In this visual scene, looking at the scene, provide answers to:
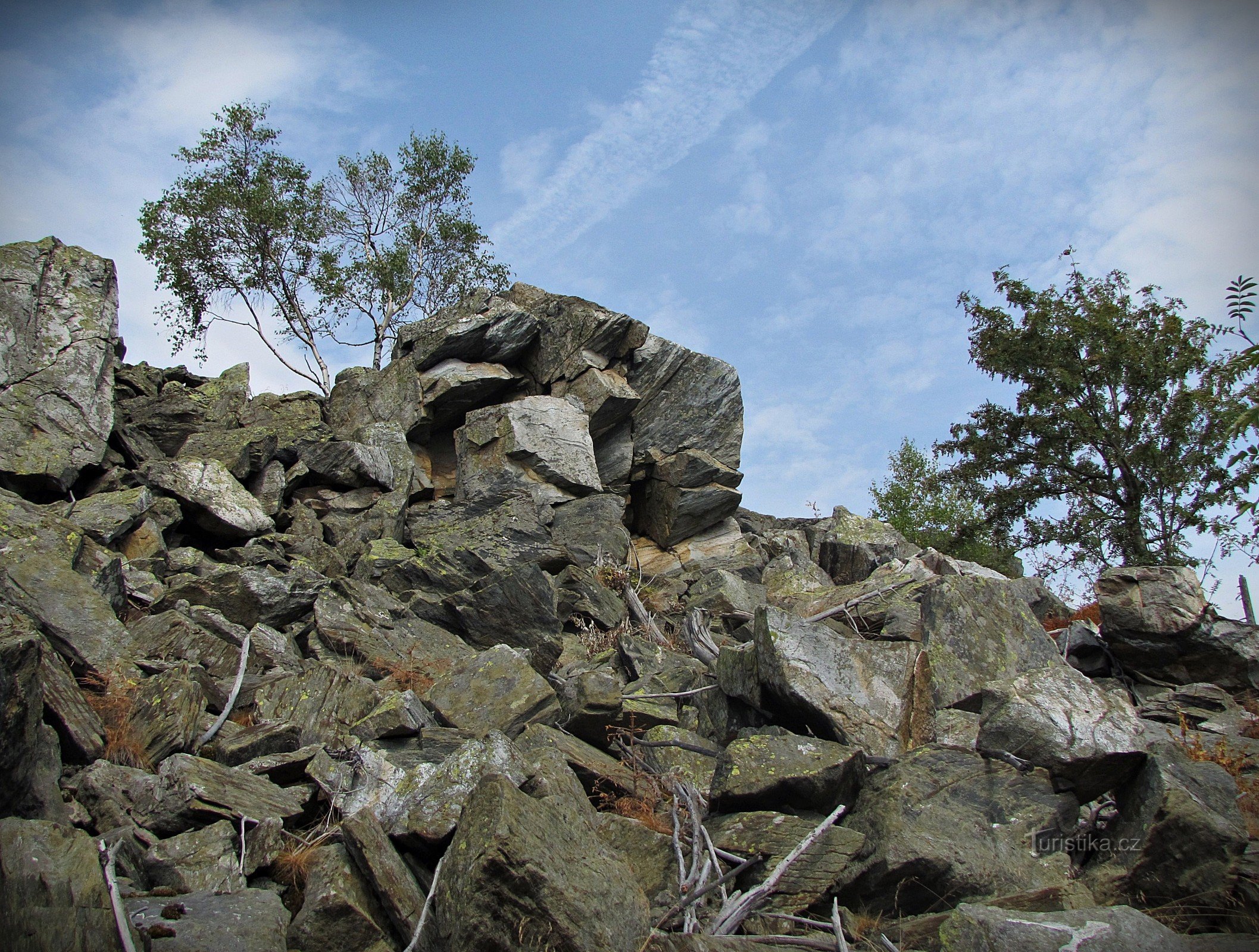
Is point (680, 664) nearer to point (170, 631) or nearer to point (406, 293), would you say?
point (170, 631)

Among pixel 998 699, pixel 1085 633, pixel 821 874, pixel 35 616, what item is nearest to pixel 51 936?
pixel 821 874

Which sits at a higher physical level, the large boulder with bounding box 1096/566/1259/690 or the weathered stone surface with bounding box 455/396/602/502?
the weathered stone surface with bounding box 455/396/602/502

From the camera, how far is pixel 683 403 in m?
25.2

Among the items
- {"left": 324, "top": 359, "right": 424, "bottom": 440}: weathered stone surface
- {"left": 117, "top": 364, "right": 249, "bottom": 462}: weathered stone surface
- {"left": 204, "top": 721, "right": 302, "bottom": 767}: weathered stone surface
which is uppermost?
{"left": 324, "top": 359, "right": 424, "bottom": 440}: weathered stone surface

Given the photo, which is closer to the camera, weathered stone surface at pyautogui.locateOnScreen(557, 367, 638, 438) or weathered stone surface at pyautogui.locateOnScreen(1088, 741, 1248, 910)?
weathered stone surface at pyautogui.locateOnScreen(1088, 741, 1248, 910)

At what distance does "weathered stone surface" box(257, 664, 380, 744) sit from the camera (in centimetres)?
854

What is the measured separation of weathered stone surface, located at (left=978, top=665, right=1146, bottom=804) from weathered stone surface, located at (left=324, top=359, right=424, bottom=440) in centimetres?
1793

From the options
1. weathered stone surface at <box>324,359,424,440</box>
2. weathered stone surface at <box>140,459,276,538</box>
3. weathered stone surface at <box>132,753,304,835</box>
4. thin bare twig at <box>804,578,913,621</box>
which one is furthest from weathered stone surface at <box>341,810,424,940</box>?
weathered stone surface at <box>324,359,424,440</box>

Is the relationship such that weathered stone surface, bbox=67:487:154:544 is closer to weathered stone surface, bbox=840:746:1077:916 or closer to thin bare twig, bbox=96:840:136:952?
thin bare twig, bbox=96:840:136:952

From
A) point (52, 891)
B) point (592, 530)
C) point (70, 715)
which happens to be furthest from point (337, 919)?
point (592, 530)

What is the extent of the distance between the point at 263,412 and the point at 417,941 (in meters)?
17.5

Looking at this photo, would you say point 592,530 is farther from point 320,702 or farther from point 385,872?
point 385,872

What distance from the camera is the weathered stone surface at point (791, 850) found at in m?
6.00

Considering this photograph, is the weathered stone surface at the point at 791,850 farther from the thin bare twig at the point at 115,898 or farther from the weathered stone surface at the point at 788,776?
the thin bare twig at the point at 115,898
